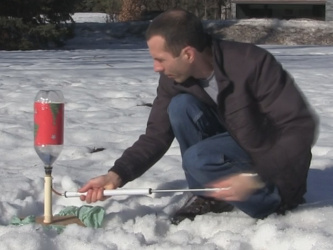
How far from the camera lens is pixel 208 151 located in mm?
3143

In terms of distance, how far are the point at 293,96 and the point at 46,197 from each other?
1078 millimetres

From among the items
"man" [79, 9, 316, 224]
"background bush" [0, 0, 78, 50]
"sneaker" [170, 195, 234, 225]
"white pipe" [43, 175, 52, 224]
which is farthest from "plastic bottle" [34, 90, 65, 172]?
"background bush" [0, 0, 78, 50]

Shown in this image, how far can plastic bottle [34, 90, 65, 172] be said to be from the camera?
3.10 m

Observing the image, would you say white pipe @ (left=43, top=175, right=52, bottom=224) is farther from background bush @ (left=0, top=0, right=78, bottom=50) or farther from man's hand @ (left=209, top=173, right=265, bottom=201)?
background bush @ (left=0, top=0, right=78, bottom=50)

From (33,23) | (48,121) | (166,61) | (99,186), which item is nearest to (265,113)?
(166,61)

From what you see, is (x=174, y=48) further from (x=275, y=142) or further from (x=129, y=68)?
(x=129, y=68)

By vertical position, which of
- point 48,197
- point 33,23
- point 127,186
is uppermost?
point 48,197

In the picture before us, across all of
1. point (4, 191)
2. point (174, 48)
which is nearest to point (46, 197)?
point (4, 191)

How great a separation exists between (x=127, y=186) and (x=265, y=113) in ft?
3.52

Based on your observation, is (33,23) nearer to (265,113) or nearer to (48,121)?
(48,121)

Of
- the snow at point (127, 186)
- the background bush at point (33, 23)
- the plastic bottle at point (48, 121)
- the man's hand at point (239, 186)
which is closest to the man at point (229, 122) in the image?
the man's hand at point (239, 186)

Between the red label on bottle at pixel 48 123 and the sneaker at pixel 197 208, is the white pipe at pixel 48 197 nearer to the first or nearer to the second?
the red label on bottle at pixel 48 123

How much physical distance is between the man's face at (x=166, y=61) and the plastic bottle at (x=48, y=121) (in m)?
0.44

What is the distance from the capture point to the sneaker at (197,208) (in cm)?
332
